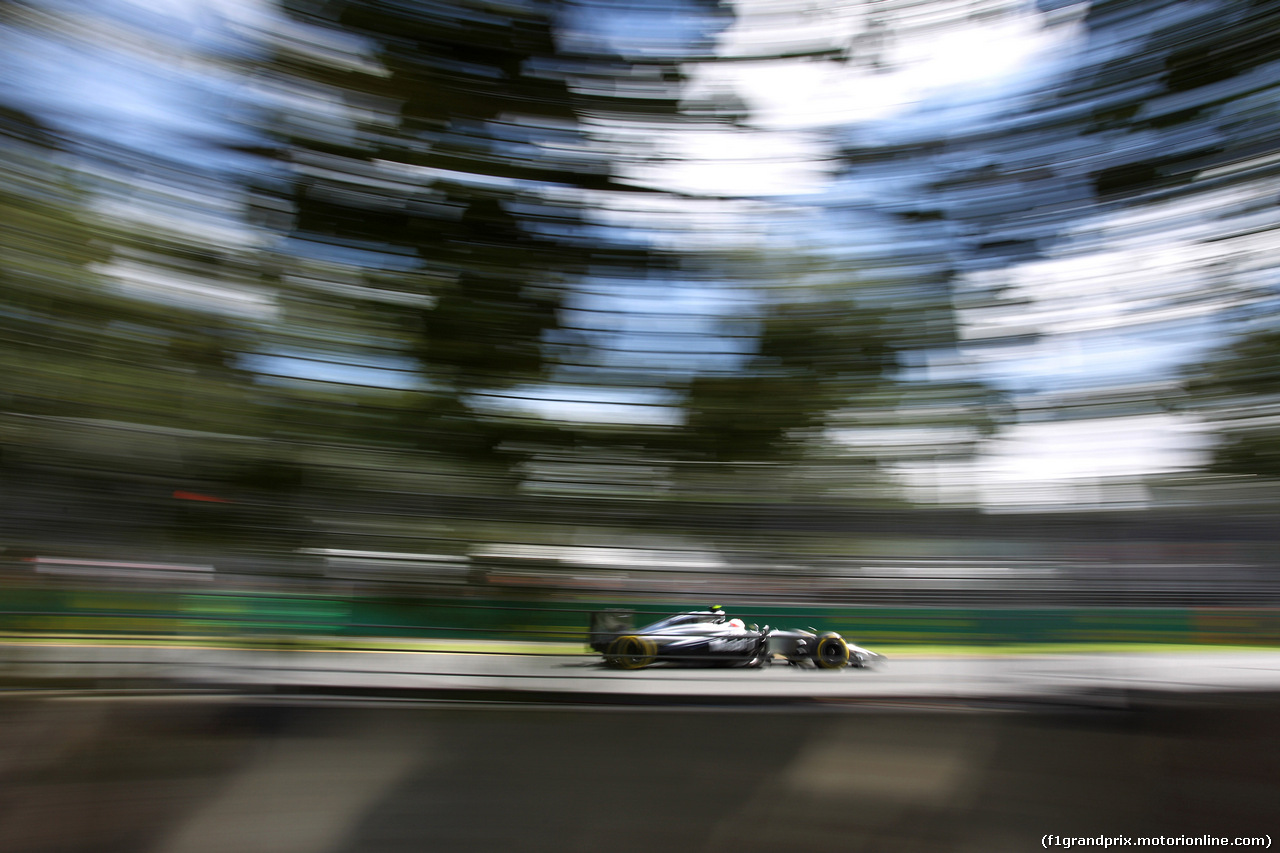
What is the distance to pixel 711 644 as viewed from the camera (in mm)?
1798

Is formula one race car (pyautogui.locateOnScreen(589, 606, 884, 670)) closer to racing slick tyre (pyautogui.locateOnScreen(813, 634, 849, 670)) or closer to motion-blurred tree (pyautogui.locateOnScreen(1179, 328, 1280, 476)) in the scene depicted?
racing slick tyre (pyautogui.locateOnScreen(813, 634, 849, 670))

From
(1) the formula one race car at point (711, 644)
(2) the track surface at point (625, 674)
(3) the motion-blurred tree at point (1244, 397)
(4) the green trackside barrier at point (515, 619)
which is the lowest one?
(2) the track surface at point (625, 674)

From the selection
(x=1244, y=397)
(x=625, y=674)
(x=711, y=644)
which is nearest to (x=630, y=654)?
(x=625, y=674)

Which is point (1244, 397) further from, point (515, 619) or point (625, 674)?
point (515, 619)

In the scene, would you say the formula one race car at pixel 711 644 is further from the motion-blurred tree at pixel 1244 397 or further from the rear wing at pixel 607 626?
the motion-blurred tree at pixel 1244 397

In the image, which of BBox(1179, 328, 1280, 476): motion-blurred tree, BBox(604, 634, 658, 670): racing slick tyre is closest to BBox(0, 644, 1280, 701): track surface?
BBox(604, 634, 658, 670): racing slick tyre

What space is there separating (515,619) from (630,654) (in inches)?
11.4

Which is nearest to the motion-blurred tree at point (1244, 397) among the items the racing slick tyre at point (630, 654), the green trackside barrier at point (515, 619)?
the green trackside barrier at point (515, 619)

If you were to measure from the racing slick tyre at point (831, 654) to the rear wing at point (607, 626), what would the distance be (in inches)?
17.8

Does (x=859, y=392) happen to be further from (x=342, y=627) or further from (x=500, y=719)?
(x=342, y=627)

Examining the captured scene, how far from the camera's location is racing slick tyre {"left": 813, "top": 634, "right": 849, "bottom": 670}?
177 cm

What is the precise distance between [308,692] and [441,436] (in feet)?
2.23

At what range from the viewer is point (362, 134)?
1.63 m

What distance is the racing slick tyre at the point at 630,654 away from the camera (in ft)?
5.76
